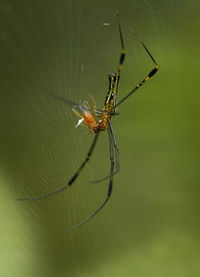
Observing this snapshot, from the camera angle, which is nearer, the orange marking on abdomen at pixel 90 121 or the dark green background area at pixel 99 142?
the orange marking on abdomen at pixel 90 121

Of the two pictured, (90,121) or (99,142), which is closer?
(90,121)

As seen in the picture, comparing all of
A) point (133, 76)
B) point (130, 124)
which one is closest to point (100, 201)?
point (130, 124)

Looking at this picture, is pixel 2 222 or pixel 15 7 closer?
pixel 2 222

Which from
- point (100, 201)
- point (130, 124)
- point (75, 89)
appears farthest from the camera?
point (130, 124)

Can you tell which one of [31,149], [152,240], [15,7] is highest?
[15,7]

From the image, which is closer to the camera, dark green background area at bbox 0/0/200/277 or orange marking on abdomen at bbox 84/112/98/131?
orange marking on abdomen at bbox 84/112/98/131

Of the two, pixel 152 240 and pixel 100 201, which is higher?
pixel 100 201

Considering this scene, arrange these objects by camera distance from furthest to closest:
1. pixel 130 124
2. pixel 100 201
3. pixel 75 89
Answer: pixel 130 124, pixel 100 201, pixel 75 89

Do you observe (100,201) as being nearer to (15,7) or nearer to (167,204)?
(167,204)
